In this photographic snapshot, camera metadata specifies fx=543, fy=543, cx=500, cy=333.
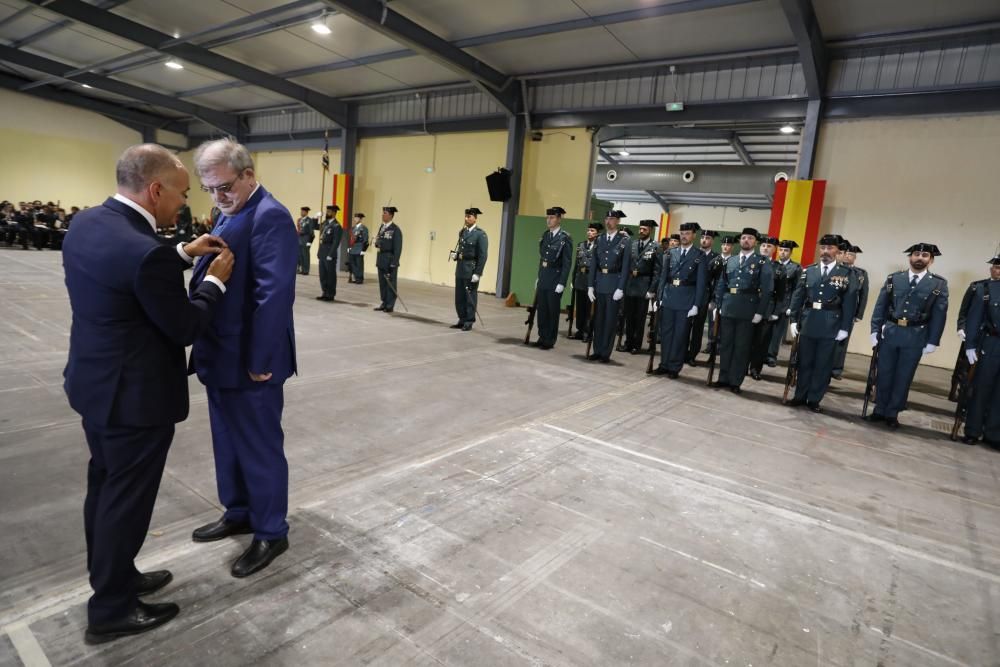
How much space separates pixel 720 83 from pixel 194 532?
10417 millimetres

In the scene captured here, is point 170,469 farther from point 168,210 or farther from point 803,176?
point 803,176

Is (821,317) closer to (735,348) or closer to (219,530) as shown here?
(735,348)

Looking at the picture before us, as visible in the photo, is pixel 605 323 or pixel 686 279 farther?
pixel 605 323

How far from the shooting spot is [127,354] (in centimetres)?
161

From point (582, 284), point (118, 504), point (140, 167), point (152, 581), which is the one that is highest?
point (140, 167)

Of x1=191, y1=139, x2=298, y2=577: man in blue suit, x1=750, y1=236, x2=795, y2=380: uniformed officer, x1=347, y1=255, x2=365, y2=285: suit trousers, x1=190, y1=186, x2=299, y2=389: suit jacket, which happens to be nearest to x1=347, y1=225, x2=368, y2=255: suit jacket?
x1=347, y1=255, x2=365, y2=285: suit trousers

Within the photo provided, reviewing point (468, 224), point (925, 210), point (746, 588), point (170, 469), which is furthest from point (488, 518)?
point (925, 210)

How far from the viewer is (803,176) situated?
8.99 metres

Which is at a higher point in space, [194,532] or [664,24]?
[664,24]

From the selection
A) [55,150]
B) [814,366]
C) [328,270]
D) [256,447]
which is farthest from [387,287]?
[55,150]

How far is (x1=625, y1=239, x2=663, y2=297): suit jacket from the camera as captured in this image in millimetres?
7379

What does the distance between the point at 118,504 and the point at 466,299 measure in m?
6.55

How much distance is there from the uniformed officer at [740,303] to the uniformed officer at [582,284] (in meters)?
2.45

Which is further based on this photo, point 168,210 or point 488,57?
point 488,57
